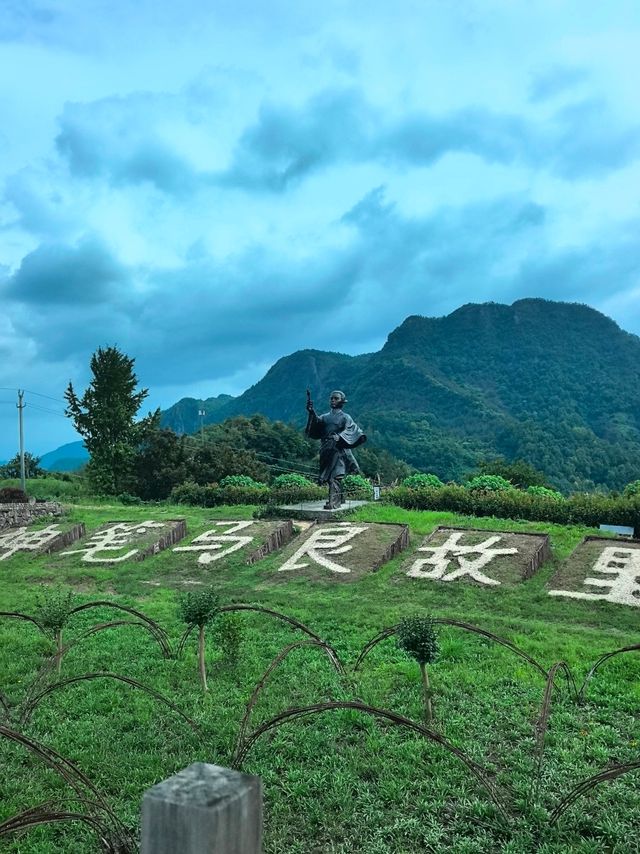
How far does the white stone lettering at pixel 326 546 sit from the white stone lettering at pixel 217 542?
4.63 ft

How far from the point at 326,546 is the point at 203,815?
11.1 m

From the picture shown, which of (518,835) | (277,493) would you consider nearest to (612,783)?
(518,835)

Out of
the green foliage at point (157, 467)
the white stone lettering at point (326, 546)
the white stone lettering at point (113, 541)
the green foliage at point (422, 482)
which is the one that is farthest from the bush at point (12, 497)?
the green foliage at point (422, 482)

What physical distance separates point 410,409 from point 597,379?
22305 mm

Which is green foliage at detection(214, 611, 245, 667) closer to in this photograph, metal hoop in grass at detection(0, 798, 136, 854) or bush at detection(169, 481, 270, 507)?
metal hoop in grass at detection(0, 798, 136, 854)

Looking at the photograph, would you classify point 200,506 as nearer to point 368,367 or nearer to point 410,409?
point 410,409

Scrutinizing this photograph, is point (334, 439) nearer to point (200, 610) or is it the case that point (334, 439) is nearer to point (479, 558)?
point (479, 558)

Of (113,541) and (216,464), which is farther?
(216,464)

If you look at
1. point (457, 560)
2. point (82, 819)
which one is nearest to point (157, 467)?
point (457, 560)

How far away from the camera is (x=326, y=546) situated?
1278 cm

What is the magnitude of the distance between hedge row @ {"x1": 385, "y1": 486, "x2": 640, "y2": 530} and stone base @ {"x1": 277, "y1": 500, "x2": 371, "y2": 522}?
1490mm

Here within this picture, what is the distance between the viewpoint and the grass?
3.89 m

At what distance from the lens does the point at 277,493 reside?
59.1 feet

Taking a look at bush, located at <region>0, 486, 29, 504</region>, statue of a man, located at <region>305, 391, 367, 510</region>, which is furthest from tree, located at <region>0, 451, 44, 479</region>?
statue of a man, located at <region>305, 391, 367, 510</region>
